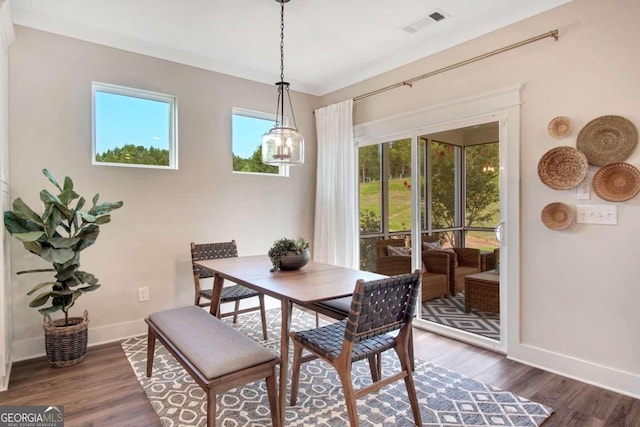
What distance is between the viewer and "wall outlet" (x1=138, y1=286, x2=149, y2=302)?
3.38 metres

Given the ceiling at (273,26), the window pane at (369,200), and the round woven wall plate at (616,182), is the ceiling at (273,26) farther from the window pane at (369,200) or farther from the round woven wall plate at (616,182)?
the round woven wall plate at (616,182)

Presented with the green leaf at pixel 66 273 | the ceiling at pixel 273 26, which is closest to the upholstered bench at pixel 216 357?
the green leaf at pixel 66 273

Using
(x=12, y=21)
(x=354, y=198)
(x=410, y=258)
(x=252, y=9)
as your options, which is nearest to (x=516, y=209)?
(x=410, y=258)

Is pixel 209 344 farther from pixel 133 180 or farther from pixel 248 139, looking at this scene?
pixel 248 139

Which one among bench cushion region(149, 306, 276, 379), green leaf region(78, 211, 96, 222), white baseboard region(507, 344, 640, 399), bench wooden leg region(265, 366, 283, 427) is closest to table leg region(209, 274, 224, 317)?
bench cushion region(149, 306, 276, 379)

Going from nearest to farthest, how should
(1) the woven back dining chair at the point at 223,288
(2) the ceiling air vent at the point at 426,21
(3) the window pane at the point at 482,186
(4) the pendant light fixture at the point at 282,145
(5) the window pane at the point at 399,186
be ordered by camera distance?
1. (4) the pendant light fixture at the point at 282,145
2. (2) the ceiling air vent at the point at 426,21
3. (3) the window pane at the point at 482,186
4. (1) the woven back dining chair at the point at 223,288
5. (5) the window pane at the point at 399,186

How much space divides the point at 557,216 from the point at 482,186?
664 millimetres

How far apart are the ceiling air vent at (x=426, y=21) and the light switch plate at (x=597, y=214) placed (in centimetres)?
178

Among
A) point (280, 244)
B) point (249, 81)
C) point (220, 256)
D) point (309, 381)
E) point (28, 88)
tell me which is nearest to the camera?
point (309, 381)

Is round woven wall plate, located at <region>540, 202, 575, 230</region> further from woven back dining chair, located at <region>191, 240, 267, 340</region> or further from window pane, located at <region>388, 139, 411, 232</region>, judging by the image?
woven back dining chair, located at <region>191, 240, 267, 340</region>

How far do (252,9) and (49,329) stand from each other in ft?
9.47

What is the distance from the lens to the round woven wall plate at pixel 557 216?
8.20 ft

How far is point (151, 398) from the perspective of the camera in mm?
2258

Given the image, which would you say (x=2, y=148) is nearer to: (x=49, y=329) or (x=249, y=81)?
(x=49, y=329)
